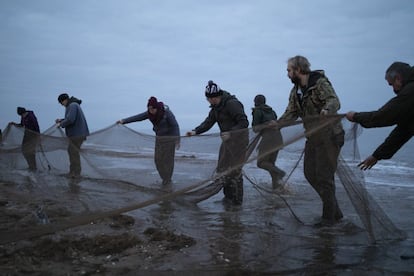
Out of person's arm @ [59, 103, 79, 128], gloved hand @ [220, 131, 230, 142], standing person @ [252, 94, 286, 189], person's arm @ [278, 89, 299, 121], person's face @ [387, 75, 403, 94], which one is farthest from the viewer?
person's arm @ [59, 103, 79, 128]

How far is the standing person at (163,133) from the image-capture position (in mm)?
5965

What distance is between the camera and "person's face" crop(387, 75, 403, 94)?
12.5ft

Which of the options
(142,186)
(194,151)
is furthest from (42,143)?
(194,151)

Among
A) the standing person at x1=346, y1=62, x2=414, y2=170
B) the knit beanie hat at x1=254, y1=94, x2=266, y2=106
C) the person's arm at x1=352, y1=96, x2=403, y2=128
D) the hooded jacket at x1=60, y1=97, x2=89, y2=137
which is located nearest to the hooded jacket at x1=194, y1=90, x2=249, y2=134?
the knit beanie hat at x1=254, y1=94, x2=266, y2=106

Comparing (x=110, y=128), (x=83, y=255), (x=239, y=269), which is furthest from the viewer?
(x=110, y=128)

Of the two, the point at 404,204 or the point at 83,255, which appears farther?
the point at 404,204

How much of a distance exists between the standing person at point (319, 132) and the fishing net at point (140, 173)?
104mm

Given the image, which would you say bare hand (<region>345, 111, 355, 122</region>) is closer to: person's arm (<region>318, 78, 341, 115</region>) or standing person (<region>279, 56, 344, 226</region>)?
standing person (<region>279, 56, 344, 226</region>)

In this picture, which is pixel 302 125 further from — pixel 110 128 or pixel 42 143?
pixel 42 143

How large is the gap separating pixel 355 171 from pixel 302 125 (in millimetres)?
781

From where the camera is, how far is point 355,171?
4.34 m

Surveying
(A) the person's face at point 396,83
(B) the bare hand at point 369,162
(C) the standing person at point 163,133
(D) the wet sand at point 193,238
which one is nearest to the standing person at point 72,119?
(C) the standing person at point 163,133

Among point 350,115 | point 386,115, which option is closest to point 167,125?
point 350,115

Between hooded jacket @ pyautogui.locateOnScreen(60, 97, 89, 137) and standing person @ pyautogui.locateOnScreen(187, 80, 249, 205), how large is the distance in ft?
11.5
